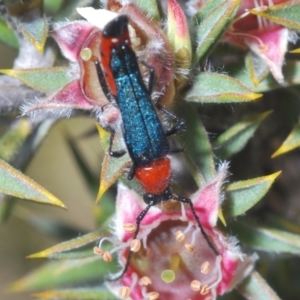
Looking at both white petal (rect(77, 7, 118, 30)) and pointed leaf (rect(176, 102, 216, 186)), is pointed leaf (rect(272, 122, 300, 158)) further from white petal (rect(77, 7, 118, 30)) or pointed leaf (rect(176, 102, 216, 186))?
white petal (rect(77, 7, 118, 30))

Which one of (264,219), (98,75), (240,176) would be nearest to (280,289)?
(264,219)

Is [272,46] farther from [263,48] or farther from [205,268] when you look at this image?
[205,268]

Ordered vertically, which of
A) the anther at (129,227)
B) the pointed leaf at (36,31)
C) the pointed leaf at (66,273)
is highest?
the pointed leaf at (36,31)

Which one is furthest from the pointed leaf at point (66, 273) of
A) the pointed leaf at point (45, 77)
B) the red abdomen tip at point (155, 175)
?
the pointed leaf at point (45, 77)

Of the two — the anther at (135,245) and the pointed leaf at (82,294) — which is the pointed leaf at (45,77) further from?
the pointed leaf at (82,294)

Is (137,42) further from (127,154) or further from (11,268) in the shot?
(11,268)
